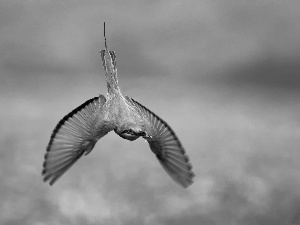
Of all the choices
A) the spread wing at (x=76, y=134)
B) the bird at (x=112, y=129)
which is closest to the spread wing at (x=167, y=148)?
the bird at (x=112, y=129)

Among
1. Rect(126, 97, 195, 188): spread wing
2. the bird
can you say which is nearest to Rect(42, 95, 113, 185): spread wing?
the bird

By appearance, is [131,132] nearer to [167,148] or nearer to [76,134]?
[167,148]

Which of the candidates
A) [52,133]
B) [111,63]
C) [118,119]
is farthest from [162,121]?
[52,133]

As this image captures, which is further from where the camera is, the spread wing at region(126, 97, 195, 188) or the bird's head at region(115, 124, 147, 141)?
the spread wing at region(126, 97, 195, 188)

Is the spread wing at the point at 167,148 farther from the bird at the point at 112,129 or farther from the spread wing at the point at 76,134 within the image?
the spread wing at the point at 76,134

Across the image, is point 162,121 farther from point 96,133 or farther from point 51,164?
point 51,164

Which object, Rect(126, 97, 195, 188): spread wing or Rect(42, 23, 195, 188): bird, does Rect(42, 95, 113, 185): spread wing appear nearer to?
Rect(42, 23, 195, 188): bird

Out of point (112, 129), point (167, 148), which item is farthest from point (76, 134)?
point (167, 148)
